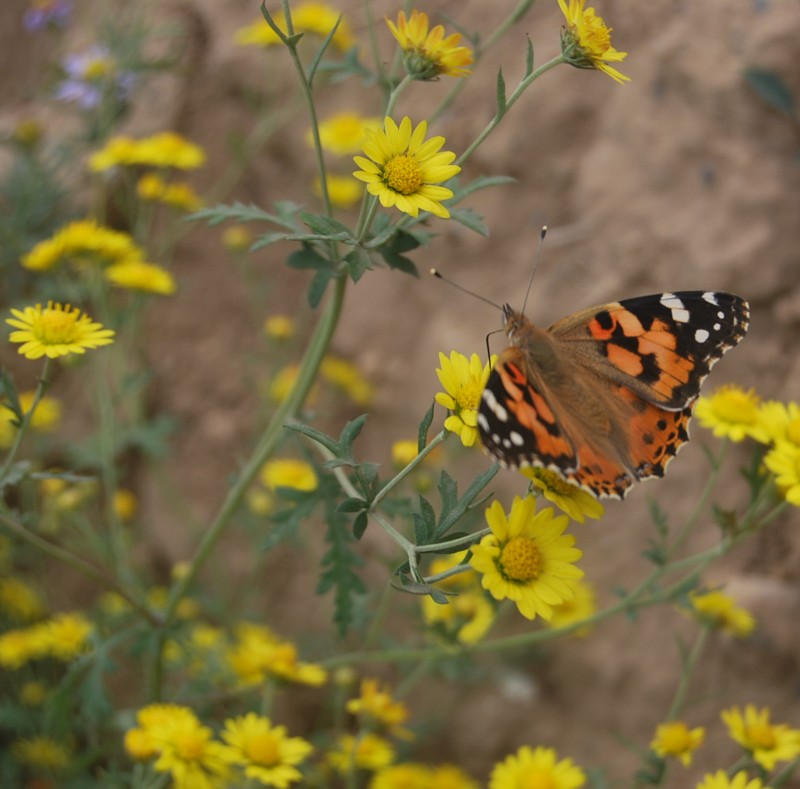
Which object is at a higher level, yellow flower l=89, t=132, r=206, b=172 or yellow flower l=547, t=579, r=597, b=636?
yellow flower l=89, t=132, r=206, b=172

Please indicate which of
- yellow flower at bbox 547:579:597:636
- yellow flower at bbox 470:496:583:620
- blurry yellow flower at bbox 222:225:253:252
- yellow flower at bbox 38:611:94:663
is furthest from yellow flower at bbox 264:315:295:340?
yellow flower at bbox 470:496:583:620

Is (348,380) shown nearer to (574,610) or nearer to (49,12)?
(574,610)

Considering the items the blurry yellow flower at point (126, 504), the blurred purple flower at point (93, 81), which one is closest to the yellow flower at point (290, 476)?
the blurry yellow flower at point (126, 504)

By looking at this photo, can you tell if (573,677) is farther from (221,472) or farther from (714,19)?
(714,19)

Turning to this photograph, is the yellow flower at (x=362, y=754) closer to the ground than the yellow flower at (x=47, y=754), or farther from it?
farther from it

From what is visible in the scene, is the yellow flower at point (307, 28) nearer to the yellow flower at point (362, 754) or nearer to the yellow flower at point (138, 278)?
the yellow flower at point (138, 278)

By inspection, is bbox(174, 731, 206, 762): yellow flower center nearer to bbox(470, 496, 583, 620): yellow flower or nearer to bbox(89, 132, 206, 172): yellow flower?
bbox(470, 496, 583, 620): yellow flower
